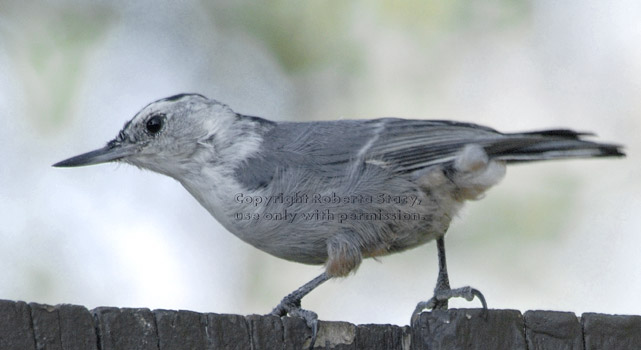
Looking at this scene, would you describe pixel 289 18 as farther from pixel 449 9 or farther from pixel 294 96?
pixel 449 9

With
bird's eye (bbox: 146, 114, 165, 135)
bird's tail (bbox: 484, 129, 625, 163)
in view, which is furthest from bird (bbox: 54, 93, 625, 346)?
bird's eye (bbox: 146, 114, 165, 135)

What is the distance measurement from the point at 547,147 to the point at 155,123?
1609 mm

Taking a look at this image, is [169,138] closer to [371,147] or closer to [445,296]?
[371,147]

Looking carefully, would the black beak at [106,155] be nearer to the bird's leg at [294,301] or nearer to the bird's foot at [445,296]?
the bird's leg at [294,301]

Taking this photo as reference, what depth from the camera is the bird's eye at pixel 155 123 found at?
4125 millimetres

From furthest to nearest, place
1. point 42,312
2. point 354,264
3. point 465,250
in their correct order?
point 465,250
point 354,264
point 42,312

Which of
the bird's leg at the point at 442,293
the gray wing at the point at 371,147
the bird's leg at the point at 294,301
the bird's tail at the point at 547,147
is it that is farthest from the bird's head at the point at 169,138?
the bird's tail at the point at 547,147

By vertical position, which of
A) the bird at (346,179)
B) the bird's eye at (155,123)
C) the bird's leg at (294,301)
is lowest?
the bird's leg at (294,301)

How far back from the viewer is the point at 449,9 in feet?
18.0

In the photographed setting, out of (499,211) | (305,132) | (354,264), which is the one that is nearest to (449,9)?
(499,211)

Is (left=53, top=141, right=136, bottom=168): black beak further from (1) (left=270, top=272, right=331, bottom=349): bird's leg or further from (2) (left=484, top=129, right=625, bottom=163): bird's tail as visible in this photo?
(2) (left=484, top=129, right=625, bottom=163): bird's tail

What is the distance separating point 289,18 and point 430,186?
215 centimetres

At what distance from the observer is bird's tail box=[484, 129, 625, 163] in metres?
3.39

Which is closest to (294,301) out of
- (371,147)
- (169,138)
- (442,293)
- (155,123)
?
(442,293)
